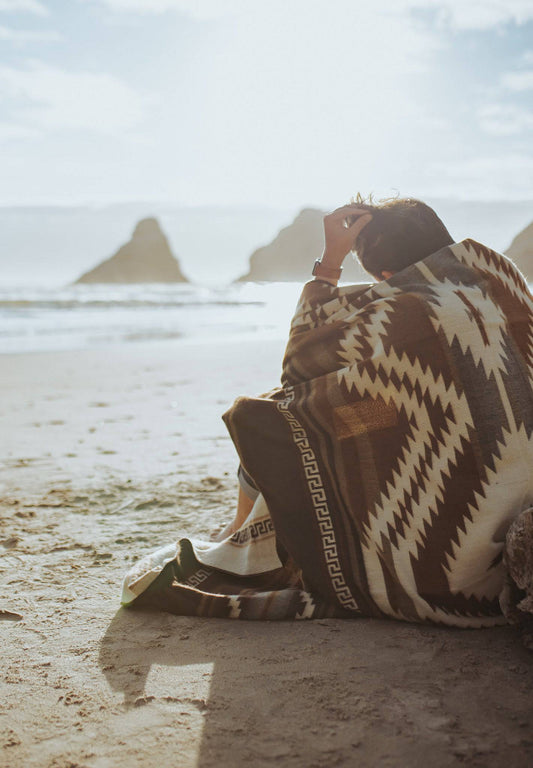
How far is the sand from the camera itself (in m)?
1.64

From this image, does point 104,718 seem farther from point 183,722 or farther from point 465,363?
point 465,363

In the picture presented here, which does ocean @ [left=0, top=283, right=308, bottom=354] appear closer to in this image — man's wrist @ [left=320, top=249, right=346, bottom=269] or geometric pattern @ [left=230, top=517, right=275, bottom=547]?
geometric pattern @ [left=230, top=517, right=275, bottom=547]

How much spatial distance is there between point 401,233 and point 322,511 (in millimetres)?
1006

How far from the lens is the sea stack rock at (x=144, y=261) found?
332 feet

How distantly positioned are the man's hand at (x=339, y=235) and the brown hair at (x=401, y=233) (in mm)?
45

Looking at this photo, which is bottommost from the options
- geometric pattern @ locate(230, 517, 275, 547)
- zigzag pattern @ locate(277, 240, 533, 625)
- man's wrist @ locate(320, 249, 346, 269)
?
geometric pattern @ locate(230, 517, 275, 547)

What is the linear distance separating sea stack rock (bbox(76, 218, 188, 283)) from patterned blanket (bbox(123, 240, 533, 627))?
97.8 metres

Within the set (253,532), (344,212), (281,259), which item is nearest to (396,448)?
(253,532)

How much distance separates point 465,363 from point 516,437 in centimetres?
27

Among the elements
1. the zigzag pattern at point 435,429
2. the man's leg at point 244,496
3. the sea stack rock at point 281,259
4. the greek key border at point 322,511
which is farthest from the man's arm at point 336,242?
the sea stack rock at point 281,259

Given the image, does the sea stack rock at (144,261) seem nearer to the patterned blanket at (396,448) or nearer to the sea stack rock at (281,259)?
the sea stack rock at (281,259)

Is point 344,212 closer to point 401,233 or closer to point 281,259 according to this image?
point 401,233

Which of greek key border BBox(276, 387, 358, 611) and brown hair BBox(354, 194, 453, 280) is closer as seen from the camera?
greek key border BBox(276, 387, 358, 611)

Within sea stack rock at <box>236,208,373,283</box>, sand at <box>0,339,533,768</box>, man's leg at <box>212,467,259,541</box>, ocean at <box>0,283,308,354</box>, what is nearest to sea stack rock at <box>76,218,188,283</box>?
sea stack rock at <box>236,208,373,283</box>
